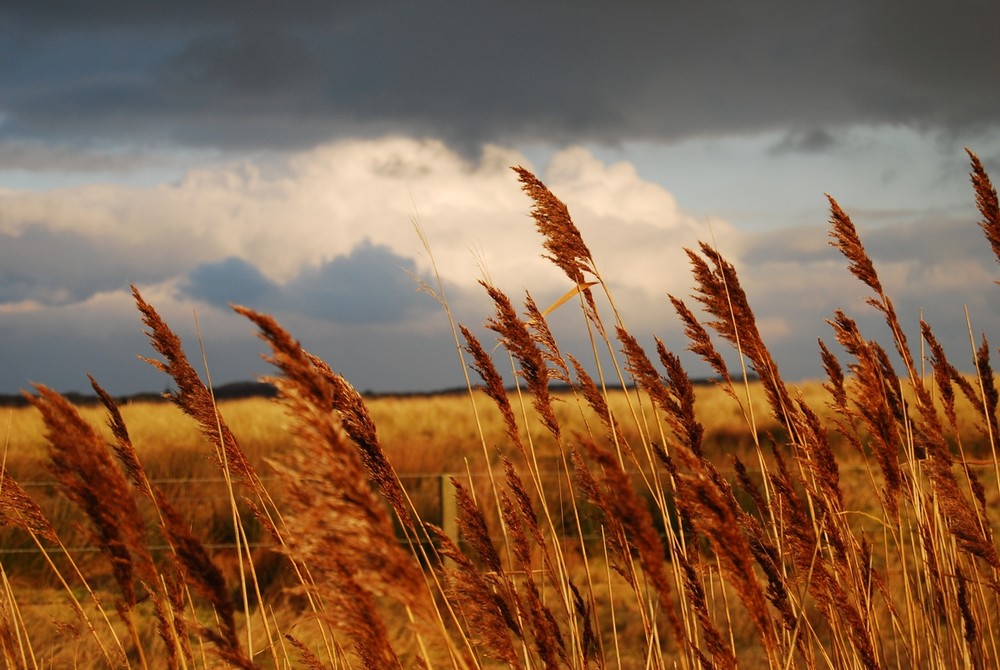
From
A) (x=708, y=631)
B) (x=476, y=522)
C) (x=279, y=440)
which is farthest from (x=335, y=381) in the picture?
(x=279, y=440)

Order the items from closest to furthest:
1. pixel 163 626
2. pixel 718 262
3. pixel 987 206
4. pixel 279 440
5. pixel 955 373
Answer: pixel 163 626, pixel 718 262, pixel 987 206, pixel 955 373, pixel 279 440

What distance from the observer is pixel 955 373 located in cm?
331

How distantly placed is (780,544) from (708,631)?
0.88 meters

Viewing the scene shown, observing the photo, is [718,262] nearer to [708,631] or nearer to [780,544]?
[780,544]

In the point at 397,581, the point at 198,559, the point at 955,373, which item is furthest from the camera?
the point at 955,373

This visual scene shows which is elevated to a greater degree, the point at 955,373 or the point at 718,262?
the point at 718,262

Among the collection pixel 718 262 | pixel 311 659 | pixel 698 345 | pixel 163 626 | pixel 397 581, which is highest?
pixel 718 262

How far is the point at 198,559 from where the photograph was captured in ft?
4.84

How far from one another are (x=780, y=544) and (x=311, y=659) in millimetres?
1345

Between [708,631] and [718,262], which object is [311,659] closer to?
[708,631]

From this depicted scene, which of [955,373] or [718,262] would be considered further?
[955,373]

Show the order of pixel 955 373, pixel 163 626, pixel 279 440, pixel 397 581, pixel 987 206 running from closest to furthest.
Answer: pixel 397 581 → pixel 163 626 → pixel 987 206 → pixel 955 373 → pixel 279 440

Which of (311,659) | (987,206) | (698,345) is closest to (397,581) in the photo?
(311,659)

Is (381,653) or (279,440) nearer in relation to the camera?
(381,653)
